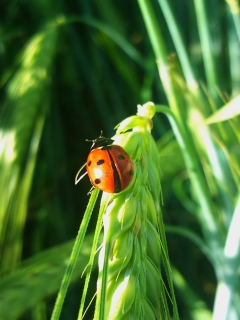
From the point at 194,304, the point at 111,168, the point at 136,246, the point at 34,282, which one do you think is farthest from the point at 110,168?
the point at 194,304

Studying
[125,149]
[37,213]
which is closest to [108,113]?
[37,213]

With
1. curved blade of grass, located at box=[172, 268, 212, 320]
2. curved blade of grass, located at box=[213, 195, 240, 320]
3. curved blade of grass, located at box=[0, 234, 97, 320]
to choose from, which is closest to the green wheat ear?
curved blade of grass, located at box=[213, 195, 240, 320]

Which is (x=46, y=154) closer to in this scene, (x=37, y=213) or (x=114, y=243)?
(x=37, y=213)

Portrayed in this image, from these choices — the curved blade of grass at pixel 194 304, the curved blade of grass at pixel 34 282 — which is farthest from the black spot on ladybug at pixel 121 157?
the curved blade of grass at pixel 194 304

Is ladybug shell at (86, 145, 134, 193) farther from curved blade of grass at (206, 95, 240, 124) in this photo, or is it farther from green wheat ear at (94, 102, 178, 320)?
curved blade of grass at (206, 95, 240, 124)

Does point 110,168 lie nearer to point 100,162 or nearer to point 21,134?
point 100,162

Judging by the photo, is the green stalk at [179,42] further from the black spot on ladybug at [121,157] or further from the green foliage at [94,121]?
the black spot on ladybug at [121,157]
